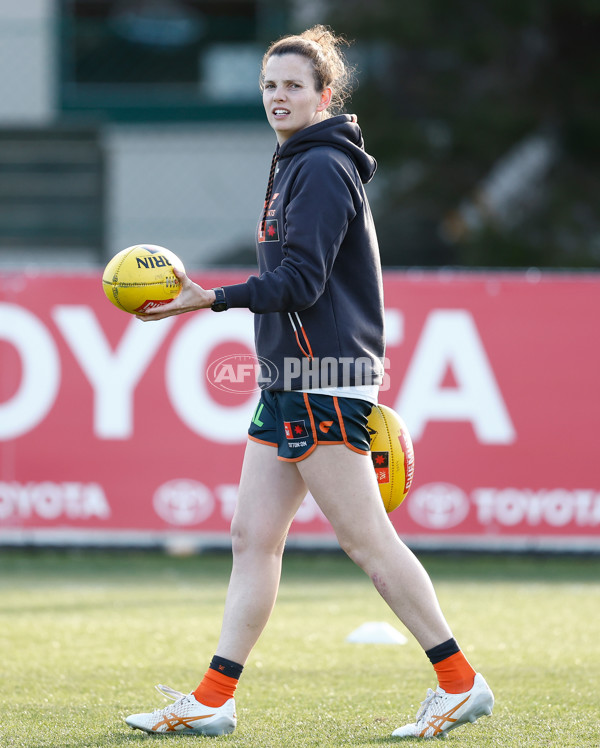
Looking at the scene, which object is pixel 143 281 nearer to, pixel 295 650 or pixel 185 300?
pixel 185 300

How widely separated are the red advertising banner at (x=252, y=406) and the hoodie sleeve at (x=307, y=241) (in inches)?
193

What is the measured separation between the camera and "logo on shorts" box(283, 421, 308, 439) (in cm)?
390

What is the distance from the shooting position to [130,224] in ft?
50.5

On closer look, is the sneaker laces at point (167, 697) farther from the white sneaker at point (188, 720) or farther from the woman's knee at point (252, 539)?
the woman's knee at point (252, 539)

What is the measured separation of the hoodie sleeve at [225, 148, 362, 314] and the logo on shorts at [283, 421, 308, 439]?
39 cm

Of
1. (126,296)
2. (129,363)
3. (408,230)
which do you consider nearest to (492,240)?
(408,230)

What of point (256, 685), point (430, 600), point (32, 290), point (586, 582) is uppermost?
point (32, 290)

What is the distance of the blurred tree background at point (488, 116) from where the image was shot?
1277 cm

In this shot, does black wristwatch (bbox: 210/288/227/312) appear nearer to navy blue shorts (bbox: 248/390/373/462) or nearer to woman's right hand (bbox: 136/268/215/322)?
woman's right hand (bbox: 136/268/215/322)

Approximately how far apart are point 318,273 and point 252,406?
16.4 ft

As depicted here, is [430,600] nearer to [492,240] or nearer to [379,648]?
[379,648]

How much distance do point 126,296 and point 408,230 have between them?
1113cm

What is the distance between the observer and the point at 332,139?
3918mm

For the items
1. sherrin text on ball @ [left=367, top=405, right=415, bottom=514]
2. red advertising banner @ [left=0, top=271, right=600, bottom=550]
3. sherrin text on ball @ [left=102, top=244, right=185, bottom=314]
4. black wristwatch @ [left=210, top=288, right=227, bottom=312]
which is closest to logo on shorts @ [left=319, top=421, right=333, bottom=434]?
sherrin text on ball @ [left=367, top=405, right=415, bottom=514]
